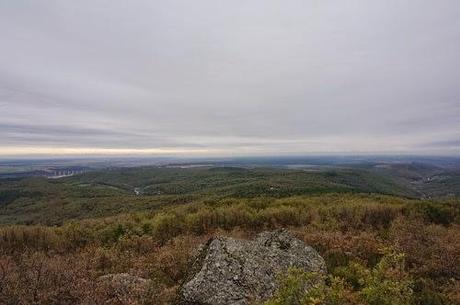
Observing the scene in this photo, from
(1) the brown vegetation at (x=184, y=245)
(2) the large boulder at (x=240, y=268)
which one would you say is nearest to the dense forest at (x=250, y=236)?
(1) the brown vegetation at (x=184, y=245)

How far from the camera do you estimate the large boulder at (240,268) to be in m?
7.16

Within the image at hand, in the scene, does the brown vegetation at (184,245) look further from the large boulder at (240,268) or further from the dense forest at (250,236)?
the large boulder at (240,268)

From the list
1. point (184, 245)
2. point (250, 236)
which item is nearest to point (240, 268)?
point (184, 245)

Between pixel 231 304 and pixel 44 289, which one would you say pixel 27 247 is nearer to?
pixel 44 289

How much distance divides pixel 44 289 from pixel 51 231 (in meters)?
7.74

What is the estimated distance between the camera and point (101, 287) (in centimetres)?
731

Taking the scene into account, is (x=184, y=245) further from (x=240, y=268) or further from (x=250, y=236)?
(x=240, y=268)

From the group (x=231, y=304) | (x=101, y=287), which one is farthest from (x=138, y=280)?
(x=231, y=304)

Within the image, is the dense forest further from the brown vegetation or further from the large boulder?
the large boulder

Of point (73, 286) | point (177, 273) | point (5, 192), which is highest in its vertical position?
point (73, 286)

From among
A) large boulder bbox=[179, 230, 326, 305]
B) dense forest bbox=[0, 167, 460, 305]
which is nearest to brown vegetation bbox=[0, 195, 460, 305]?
dense forest bbox=[0, 167, 460, 305]

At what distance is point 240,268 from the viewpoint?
315 inches

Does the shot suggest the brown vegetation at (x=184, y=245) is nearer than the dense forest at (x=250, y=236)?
No

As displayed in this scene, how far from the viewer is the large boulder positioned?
7.16 m
